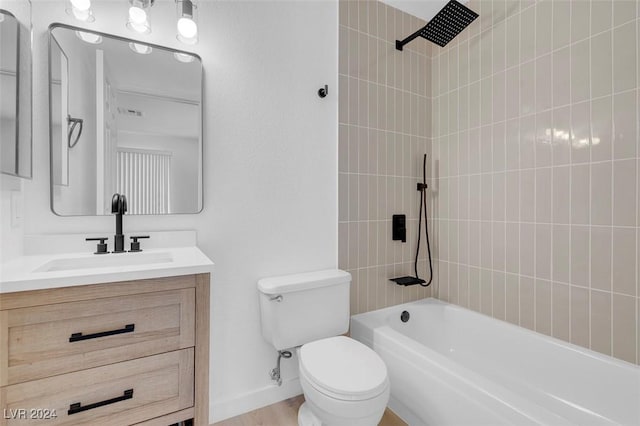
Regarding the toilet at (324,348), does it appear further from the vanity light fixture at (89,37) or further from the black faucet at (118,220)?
the vanity light fixture at (89,37)

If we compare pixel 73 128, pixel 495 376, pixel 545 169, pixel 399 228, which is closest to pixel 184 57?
pixel 73 128

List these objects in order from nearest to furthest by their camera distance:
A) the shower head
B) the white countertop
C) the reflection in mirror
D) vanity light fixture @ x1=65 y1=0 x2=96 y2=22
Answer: the white countertop < the reflection in mirror < vanity light fixture @ x1=65 y1=0 x2=96 y2=22 < the shower head

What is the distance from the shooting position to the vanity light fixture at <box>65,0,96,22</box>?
4.28 feet

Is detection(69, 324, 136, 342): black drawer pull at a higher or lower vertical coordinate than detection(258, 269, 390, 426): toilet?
higher

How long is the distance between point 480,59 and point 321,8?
3.60 ft

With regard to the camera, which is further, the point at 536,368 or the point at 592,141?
the point at 536,368

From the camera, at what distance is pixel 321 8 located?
193 centimetres

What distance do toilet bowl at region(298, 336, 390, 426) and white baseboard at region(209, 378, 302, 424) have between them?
1.62ft

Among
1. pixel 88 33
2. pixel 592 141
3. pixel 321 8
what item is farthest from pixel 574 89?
pixel 88 33

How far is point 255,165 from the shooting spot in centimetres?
174

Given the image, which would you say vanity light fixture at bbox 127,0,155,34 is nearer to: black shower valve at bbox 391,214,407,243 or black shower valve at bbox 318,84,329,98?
black shower valve at bbox 318,84,329,98

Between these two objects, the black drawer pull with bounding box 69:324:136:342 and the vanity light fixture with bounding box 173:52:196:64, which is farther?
the vanity light fixture with bounding box 173:52:196:64

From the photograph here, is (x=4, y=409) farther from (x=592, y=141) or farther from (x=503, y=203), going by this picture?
(x=592, y=141)

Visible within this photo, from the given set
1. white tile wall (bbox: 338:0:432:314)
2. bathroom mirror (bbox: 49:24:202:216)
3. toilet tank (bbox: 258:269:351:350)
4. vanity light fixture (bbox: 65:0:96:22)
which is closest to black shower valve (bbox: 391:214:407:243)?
white tile wall (bbox: 338:0:432:314)
